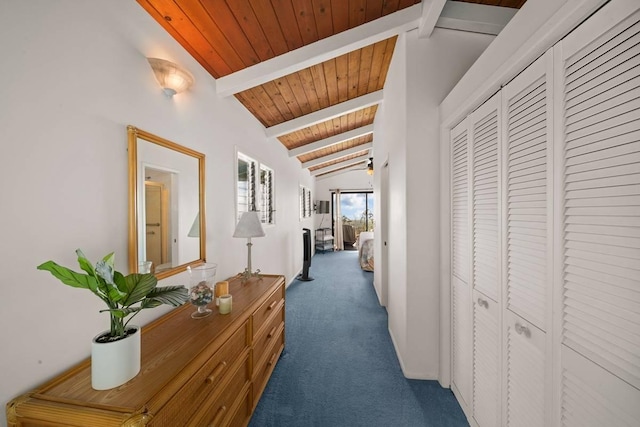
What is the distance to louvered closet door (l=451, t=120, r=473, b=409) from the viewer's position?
1.67m

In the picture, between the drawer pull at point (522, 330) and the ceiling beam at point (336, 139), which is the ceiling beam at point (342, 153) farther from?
the drawer pull at point (522, 330)

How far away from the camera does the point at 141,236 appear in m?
1.34

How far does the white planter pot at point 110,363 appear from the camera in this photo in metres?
0.87

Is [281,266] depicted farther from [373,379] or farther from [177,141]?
[177,141]

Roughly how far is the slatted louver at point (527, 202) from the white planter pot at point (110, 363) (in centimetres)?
161

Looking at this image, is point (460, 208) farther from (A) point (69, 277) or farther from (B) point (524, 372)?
(A) point (69, 277)

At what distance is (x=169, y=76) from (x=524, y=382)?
241cm

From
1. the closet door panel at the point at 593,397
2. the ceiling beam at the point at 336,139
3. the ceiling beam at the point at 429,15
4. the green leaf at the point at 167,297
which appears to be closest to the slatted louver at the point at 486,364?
the closet door panel at the point at 593,397

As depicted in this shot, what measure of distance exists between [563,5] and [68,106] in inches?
74.0

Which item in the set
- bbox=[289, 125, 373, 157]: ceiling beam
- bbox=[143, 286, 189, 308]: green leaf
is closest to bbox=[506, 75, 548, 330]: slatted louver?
bbox=[143, 286, 189, 308]: green leaf

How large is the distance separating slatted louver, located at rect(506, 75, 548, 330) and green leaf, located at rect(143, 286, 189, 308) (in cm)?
144

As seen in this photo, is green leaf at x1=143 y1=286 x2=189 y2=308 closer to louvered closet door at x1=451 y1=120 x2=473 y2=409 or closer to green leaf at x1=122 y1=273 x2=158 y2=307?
green leaf at x1=122 y1=273 x2=158 y2=307

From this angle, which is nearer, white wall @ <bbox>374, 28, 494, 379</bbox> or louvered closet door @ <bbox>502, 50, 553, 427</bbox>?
louvered closet door @ <bbox>502, 50, 553, 427</bbox>

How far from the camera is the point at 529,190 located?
43.6 inches
